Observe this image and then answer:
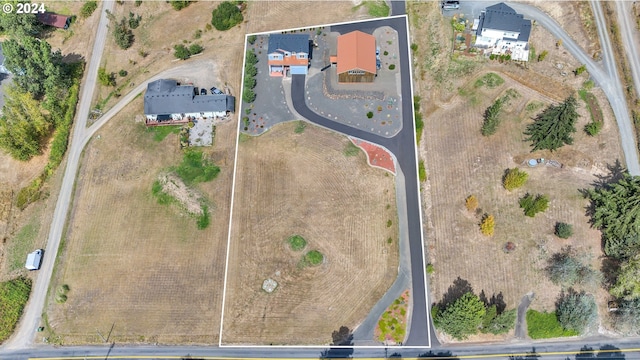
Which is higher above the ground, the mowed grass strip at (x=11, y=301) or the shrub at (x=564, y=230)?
the shrub at (x=564, y=230)

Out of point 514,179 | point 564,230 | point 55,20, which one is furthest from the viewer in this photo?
point 55,20

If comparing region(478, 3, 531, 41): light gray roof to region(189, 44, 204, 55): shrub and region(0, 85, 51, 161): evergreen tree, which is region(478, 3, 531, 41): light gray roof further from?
region(0, 85, 51, 161): evergreen tree

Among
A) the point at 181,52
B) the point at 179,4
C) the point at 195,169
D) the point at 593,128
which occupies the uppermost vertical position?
the point at 179,4

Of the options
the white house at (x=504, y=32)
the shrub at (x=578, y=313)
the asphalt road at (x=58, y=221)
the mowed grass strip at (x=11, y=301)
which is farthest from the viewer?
the white house at (x=504, y=32)

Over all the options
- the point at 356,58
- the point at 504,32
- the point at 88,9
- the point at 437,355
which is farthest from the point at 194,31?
the point at 437,355

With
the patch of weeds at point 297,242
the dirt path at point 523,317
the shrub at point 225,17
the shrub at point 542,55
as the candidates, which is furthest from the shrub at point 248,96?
the dirt path at point 523,317

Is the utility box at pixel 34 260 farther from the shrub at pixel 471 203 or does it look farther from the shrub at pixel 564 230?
the shrub at pixel 564 230

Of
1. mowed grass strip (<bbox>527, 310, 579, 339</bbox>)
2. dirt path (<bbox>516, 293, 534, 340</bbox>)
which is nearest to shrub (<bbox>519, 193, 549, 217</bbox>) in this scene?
dirt path (<bbox>516, 293, 534, 340</bbox>)

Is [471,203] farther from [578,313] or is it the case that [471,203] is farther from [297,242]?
[297,242]
